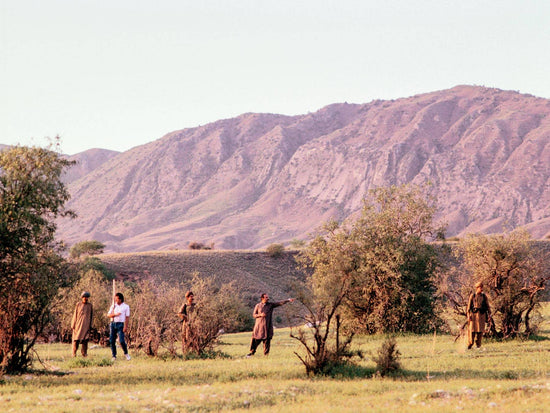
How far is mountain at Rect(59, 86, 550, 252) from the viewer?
145200 mm

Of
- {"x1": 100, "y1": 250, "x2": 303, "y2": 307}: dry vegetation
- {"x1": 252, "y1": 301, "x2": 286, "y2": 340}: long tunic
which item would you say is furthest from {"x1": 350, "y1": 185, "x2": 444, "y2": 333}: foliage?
{"x1": 100, "y1": 250, "x2": 303, "y2": 307}: dry vegetation

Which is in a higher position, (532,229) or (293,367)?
(532,229)

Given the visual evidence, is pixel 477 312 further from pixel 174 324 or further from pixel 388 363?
pixel 174 324

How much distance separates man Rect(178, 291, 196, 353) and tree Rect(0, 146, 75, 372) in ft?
12.7

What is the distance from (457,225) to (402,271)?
11528cm

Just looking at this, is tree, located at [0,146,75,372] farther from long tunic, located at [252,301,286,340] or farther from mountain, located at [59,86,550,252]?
mountain, located at [59,86,550,252]

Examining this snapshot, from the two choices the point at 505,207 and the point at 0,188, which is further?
the point at 505,207

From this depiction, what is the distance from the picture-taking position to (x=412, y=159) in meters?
162

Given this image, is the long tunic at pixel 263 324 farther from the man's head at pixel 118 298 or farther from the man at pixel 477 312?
the man at pixel 477 312

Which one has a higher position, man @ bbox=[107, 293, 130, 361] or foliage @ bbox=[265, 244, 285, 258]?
foliage @ bbox=[265, 244, 285, 258]

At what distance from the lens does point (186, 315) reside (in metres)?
19.0

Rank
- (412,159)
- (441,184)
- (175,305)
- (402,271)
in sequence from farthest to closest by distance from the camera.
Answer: (412,159), (441,184), (402,271), (175,305)

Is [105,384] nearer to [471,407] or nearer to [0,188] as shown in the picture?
[0,188]

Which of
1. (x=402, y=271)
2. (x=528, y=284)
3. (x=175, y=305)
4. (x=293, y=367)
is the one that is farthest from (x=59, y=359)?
(x=528, y=284)
